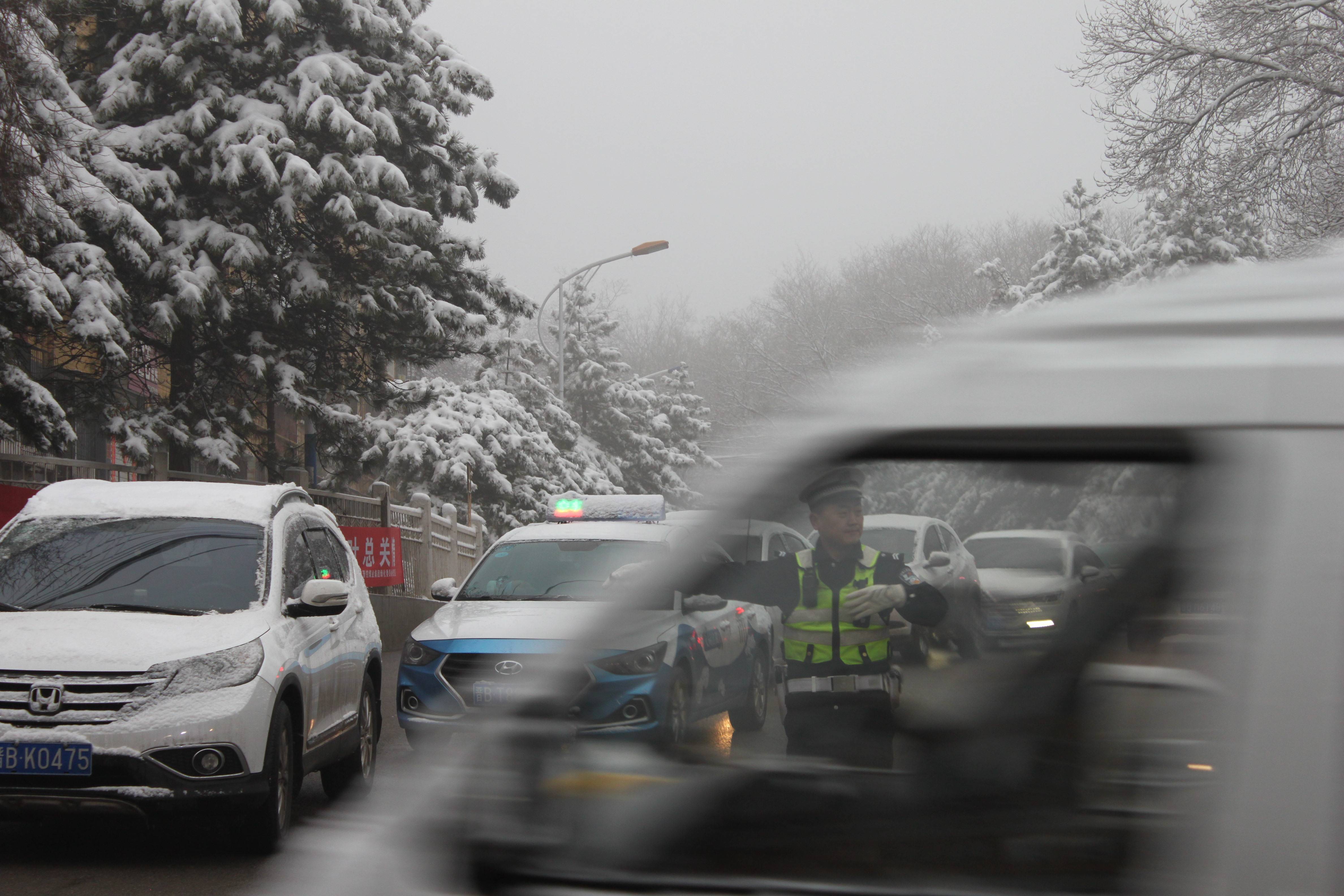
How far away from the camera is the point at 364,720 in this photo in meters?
8.63

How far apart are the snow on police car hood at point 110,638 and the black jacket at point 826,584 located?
4890 millimetres

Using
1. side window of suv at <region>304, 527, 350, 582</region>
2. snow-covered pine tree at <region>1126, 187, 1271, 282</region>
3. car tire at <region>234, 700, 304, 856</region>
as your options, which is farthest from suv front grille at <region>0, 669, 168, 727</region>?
snow-covered pine tree at <region>1126, 187, 1271, 282</region>

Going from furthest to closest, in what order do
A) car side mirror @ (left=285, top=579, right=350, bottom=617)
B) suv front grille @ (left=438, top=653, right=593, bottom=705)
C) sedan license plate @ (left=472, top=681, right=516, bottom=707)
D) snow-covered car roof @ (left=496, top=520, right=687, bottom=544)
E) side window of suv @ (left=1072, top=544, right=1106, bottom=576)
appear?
snow-covered car roof @ (left=496, top=520, right=687, bottom=544) → suv front grille @ (left=438, top=653, right=593, bottom=705) → sedan license plate @ (left=472, top=681, right=516, bottom=707) → car side mirror @ (left=285, top=579, right=350, bottom=617) → side window of suv @ (left=1072, top=544, right=1106, bottom=576)

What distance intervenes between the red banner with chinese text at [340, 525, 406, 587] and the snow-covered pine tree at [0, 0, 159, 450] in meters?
4.07

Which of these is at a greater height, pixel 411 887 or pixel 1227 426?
pixel 1227 426

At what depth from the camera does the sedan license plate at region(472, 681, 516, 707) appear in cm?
841

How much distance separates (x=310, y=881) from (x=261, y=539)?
5.50 m

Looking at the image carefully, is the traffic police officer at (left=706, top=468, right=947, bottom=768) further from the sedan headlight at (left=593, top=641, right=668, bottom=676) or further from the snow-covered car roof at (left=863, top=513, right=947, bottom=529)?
the sedan headlight at (left=593, top=641, right=668, bottom=676)

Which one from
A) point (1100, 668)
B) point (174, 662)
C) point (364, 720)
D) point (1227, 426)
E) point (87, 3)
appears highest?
point (87, 3)

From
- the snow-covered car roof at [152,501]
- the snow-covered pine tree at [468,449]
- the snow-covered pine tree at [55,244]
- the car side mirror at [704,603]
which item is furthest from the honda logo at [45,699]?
the snow-covered pine tree at [468,449]

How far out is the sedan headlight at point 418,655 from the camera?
8.92 m

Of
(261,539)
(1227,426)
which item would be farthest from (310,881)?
(261,539)

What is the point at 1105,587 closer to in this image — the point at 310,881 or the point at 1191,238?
the point at 310,881

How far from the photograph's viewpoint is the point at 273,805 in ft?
21.2
